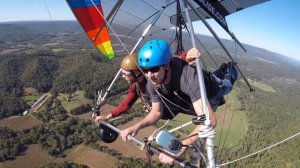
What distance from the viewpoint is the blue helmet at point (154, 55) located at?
305 cm

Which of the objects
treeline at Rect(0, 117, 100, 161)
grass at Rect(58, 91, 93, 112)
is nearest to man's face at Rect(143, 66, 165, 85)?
treeline at Rect(0, 117, 100, 161)

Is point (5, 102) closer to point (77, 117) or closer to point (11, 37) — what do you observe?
point (77, 117)

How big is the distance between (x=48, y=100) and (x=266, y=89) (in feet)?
249

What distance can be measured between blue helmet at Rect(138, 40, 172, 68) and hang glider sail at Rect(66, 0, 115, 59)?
1.87 m

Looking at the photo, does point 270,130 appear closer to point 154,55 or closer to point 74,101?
point 74,101

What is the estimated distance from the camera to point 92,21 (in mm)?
5543

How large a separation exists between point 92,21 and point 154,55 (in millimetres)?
2833

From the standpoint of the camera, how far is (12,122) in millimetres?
66875

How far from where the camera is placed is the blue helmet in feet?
10.0

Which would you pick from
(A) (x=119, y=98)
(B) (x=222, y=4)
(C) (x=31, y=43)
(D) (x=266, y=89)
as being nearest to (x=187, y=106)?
(B) (x=222, y=4)

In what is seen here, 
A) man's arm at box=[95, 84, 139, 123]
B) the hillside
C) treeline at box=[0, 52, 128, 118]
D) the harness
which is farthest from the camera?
treeline at box=[0, 52, 128, 118]

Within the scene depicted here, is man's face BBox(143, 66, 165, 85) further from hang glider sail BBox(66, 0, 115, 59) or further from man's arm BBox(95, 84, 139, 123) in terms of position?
hang glider sail BBox(66, 0, 115, 59)

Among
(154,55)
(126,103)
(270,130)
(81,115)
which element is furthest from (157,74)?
(270,130)

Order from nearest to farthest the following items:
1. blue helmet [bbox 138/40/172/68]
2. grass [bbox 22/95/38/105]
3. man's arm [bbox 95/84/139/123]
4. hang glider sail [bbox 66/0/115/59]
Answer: blue helmet [bbox 138/40/172/68] < man's arm [bbox 95/84/139/123] < hang glider sail [bbox 66/0/115/59] < grass [bbox 22/95/38/105]
